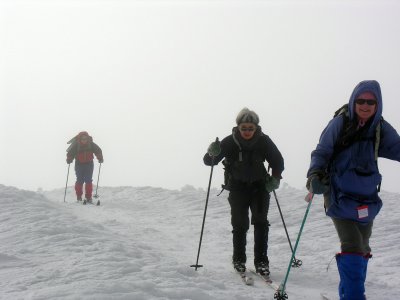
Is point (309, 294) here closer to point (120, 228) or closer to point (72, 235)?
point (72, 235)

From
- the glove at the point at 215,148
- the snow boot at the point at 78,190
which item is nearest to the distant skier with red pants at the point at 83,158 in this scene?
the snow boot at the point at 78,190

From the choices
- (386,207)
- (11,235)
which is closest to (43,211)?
(11,235)

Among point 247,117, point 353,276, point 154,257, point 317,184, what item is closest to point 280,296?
point 353,276

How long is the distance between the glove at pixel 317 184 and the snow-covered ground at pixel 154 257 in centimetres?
125

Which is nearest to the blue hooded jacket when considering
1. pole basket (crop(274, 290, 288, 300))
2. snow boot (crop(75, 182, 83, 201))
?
pole basket (crop(274, 290, 288, 300))

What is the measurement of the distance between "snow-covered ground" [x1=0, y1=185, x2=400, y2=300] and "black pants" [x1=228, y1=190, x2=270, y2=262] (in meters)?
0.37

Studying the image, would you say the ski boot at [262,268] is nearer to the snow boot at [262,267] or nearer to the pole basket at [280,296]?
the snow boot at [262,267]

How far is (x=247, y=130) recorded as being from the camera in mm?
5531

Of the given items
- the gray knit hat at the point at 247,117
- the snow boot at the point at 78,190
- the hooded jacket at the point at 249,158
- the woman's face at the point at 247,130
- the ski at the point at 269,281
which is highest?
the gray knit hat at the point at 247,117

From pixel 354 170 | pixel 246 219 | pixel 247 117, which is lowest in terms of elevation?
pixel 246 219

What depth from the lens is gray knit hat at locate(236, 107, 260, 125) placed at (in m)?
5.52

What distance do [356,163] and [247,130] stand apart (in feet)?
5.69

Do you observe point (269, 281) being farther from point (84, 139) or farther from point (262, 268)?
point (84, 139)

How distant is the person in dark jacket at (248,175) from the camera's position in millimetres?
5578
